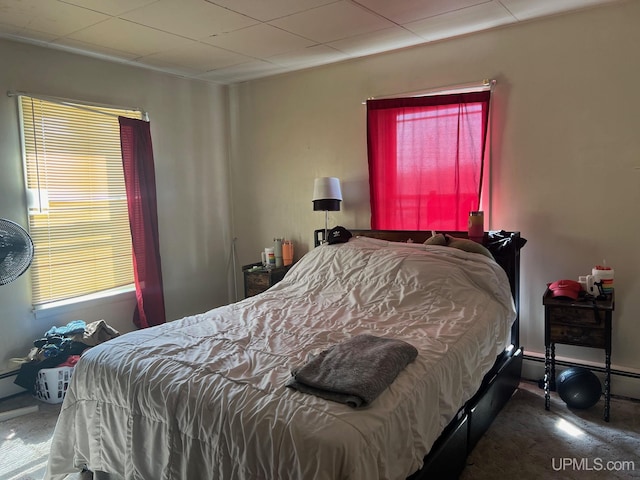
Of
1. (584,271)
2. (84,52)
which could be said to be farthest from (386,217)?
(84,52)

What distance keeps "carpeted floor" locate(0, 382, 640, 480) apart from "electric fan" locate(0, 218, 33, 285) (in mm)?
928

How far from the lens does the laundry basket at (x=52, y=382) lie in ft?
9.89

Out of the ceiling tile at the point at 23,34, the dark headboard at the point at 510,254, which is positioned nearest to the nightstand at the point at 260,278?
the dark headboard at the point at 510,254

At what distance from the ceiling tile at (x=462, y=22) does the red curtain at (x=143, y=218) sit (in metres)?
2.34

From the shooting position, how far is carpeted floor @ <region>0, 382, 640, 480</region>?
2205 mm

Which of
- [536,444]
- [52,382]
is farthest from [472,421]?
[52,382]

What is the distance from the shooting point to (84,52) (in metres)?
3.45

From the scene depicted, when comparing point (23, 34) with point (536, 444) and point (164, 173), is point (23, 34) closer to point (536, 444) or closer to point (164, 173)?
point (164, 173)

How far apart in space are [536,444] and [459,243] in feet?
4.11

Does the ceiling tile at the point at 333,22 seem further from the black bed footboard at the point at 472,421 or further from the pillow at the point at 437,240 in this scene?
the black bed footboard at the point at 472,421

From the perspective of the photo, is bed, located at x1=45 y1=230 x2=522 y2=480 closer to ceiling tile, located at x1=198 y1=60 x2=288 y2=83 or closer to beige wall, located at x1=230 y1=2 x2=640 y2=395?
beige wall, located at x1=230 y1=2 x2=640 y2=395

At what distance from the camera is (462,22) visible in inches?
119

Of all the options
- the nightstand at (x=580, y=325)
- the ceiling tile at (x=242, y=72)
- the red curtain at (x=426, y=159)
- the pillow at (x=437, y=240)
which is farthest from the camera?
the ceiling tile at (x=242, y=72)

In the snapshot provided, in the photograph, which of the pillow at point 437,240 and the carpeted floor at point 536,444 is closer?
the carpeted floor at point 536,444
